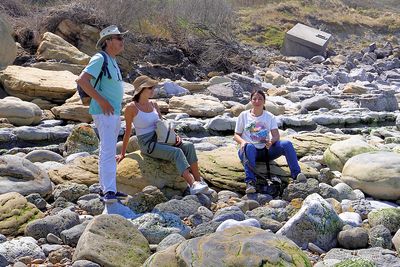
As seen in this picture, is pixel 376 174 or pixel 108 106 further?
pixel 376 174

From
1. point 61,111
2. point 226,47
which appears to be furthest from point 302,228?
point 226,47

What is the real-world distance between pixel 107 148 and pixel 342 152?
11.1 feet

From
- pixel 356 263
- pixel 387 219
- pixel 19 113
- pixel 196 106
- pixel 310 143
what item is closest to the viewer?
pixel 356 263

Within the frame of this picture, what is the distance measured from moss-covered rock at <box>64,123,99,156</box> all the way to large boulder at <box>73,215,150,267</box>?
4.27 metres

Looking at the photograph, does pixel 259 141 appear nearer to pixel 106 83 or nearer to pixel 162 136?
pixel 162 136

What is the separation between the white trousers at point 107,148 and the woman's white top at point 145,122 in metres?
0.75

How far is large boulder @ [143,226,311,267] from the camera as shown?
3.54 m

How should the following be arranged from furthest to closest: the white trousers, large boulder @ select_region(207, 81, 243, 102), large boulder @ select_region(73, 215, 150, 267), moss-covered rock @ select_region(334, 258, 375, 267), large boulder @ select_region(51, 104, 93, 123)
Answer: large boulder @ select_region(207, 81, 243, 102) < large boulder @ select_region(51, 104, 93, 123) < the white trousers < large boulder @ select_region(73, 215, 150, 267) < moss-covered rock @ select_region(334, 258, 375, 267)

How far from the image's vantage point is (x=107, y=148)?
219 inches

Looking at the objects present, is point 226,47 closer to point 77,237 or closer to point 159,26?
point 159,26

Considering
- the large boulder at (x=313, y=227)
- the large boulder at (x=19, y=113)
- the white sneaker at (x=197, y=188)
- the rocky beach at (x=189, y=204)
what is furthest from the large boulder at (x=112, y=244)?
the large boulder at (x=19, y=113)

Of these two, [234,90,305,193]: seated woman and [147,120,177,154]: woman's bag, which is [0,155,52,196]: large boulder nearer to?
[147,120,177,154]: woman's bag

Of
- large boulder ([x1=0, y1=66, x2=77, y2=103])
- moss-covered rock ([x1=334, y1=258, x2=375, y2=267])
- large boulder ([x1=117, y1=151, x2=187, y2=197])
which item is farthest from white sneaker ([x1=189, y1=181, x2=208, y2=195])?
large boulder ([x1=0, y1=66, x2=77, y2=103])

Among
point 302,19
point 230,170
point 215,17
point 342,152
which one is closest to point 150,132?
point 230,170
